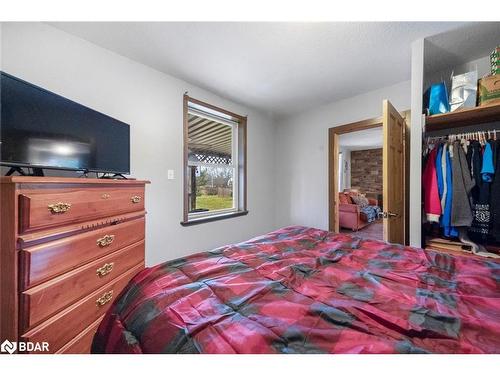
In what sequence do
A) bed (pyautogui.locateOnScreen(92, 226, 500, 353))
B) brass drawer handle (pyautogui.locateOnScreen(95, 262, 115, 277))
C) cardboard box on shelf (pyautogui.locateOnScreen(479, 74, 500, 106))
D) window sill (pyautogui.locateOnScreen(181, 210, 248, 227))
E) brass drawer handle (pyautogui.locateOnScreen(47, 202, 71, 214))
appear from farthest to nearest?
window sill (pyautogui.locateOnScreen(181, 210, 248, 227)) → cardboard box on shelf (pyautogui.locateOnScreen(479, 74, 500, 106)) → brass drawer handle (pyautogui.locateOnScreen(95, 262, 115, 277)) → brass drawer handle (pyautogui.locateOnScreen(47, 202, 71, 214)) → bed (pyautogui.locateOnScreen(92, 226, 500, 353))

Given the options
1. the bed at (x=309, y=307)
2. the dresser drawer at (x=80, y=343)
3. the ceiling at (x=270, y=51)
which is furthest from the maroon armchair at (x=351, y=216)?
the dresser drawer at (x=80, y=343)

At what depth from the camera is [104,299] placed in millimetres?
1215

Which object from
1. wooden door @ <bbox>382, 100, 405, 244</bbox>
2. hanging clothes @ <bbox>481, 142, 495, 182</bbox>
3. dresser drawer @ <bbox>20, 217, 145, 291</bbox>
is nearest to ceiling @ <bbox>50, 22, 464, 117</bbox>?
wooden door @ <bbox>382, 100, 405, 244</bbox>

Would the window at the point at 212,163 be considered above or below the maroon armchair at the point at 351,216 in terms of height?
above

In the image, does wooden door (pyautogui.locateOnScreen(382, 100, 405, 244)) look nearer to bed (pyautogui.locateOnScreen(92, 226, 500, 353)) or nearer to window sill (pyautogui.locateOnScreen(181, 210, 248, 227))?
bed (pyautogui.locateOnScreen(92, 226, 500, 353))

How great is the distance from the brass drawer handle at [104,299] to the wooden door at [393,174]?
79.7 inches

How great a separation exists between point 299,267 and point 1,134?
1532 mm

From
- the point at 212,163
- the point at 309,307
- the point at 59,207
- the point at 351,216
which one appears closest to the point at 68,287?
the point at 59,207

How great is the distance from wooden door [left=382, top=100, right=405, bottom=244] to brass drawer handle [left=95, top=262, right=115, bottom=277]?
199cm

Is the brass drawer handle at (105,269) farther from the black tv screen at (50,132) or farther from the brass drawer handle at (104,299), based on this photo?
the black tv screen at (50,132)

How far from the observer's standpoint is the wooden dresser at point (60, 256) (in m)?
0.82

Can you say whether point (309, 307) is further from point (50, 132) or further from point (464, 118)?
point (464, 118)

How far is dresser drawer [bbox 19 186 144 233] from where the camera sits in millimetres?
848
